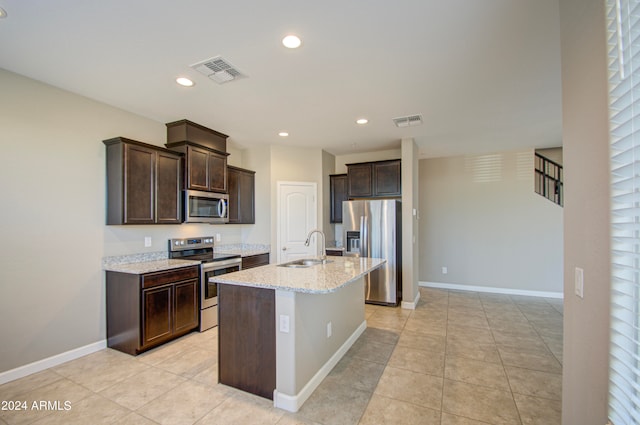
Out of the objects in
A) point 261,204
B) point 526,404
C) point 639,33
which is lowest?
point 526,404

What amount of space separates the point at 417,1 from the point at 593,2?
2.92ft

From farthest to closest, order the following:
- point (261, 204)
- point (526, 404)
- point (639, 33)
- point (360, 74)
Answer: point (261, 204) → point (360, 74) → point (526, 404) → point (639, 33)

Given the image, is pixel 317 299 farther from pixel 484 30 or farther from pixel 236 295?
pixel 484 30

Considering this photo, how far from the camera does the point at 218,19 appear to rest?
1.86m

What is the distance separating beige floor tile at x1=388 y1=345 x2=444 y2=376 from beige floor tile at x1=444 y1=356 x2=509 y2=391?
0.25ft

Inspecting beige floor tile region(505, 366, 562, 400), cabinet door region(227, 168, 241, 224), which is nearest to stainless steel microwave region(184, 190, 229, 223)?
cabinet door region(227, 168, 241, 224)

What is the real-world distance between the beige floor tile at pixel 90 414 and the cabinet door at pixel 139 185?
5.52 feet

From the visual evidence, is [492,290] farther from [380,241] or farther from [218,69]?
[218,69]

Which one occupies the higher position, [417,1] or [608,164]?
[417,1]

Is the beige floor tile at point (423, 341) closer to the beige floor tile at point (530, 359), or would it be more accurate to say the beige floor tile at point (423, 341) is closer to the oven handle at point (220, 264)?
the beige floor tile at point (530, 359)

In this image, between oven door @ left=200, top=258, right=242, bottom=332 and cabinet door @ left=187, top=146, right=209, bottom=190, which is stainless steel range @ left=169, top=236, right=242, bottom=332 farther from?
cabinet door @ left=187, top=146, right=209, bottom=190

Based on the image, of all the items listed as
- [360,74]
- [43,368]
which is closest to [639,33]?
[360,74]

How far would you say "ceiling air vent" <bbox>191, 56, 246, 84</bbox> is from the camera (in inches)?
93.5

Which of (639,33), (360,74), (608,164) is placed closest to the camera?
(639,33)
